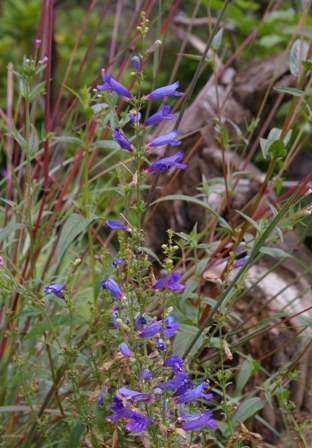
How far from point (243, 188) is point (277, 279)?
0.44m

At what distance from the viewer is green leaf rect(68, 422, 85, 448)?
1.22 metres

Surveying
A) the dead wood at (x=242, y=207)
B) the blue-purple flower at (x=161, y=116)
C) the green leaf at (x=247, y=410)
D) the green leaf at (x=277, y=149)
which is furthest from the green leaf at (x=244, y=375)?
the blue-purple flower at (x=161, y=116)

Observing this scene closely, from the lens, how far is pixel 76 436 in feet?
4.01

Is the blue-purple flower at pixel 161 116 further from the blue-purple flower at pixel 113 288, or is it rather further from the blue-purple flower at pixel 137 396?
the blue-purple flower at pixel 137 396

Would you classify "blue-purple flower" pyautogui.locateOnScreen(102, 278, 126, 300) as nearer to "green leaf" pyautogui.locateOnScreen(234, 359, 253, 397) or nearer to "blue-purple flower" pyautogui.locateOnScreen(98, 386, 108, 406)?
"blue-purple flower" pyautogui.locateOnScreen(98, 386, 108, 406)

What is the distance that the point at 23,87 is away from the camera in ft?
4.21

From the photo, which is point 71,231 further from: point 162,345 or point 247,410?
point 247,410

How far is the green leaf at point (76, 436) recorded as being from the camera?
1217 mm

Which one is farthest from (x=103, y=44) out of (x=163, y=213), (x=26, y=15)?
(x=163, y=213)

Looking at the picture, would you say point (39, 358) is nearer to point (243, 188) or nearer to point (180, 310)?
point (180, 310)

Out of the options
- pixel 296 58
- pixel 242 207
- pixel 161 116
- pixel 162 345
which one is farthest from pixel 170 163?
pixel 242 207

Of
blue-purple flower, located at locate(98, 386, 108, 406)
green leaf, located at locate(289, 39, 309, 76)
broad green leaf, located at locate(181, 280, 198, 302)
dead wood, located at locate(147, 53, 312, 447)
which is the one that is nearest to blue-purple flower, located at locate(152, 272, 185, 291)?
broad green leaf, located at locate(181, 280, 198, 302)

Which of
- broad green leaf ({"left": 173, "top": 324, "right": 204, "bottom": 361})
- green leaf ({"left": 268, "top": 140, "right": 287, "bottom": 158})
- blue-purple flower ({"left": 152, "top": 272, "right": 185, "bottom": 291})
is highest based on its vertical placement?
green leaf ({"left": 268, "top": 140, "right": 287, "bottom": 158})

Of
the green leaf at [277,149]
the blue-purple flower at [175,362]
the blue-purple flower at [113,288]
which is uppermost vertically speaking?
the green leaf at [277,149]
